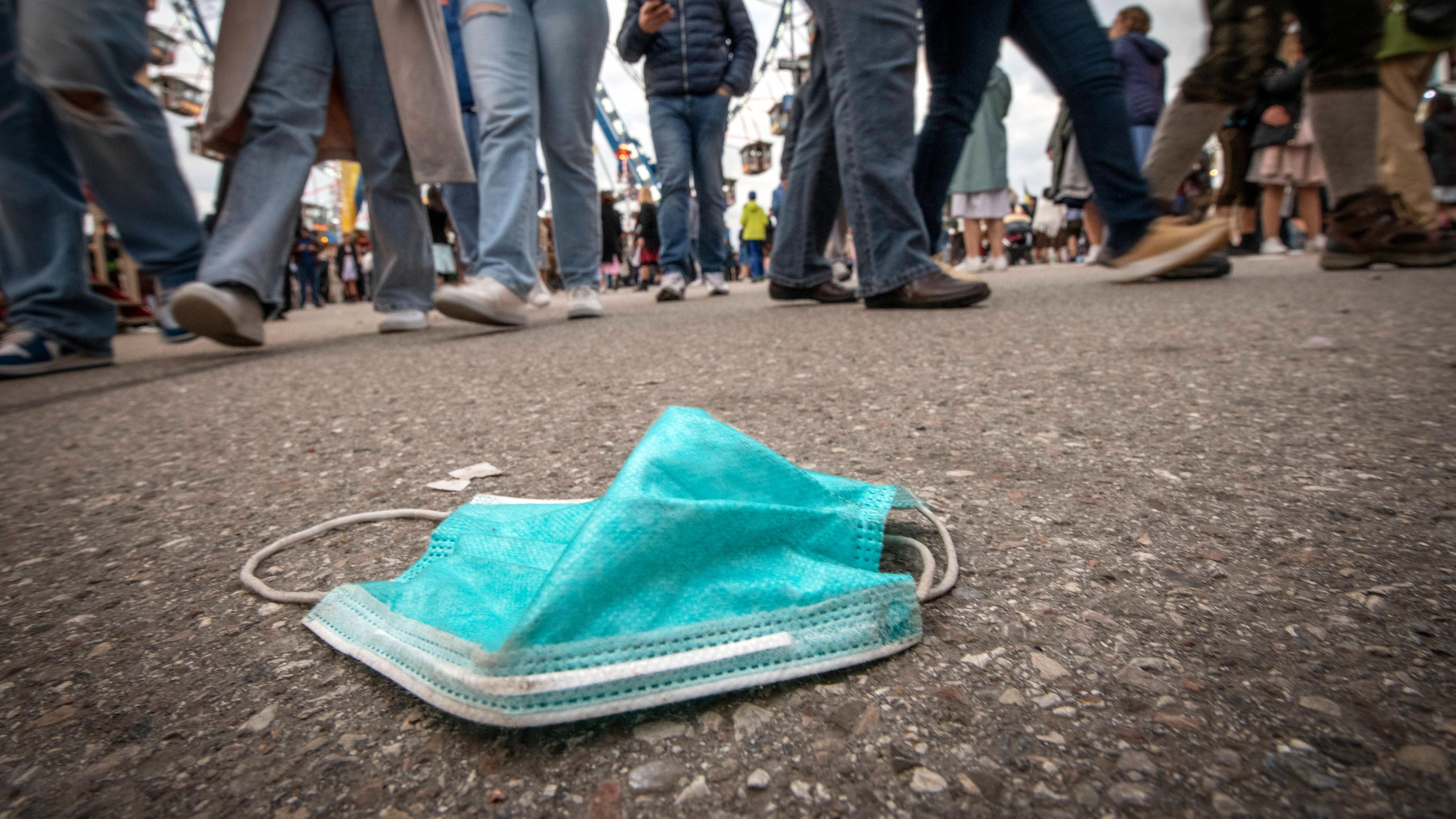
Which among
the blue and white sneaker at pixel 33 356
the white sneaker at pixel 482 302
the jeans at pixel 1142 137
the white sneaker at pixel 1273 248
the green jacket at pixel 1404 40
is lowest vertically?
the blue and white sneaker at pixel 33 356

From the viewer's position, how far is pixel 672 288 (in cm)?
516

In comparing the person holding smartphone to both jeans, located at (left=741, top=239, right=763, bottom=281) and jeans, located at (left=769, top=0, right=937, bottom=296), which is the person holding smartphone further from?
jeans, located at (left=741, top=239, right=763, bottom=281)

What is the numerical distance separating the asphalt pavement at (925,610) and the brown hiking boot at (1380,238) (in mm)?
1875

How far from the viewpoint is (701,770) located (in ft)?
1.61

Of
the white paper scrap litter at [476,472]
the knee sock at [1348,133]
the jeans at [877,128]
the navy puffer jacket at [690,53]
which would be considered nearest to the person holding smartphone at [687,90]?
the navy puffer jacket at [690,53]

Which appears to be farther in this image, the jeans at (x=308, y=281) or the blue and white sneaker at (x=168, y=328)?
the jeans at (x=308, y=281)

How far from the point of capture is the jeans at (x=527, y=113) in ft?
9.43

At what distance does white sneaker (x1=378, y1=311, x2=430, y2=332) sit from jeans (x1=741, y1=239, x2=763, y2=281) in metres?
8.69

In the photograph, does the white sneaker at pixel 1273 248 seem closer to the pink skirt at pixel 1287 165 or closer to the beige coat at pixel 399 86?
the pink skirt at pixel 1287 165

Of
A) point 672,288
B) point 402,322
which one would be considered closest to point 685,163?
point 672,288

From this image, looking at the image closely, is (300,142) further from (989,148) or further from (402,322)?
(989,148)

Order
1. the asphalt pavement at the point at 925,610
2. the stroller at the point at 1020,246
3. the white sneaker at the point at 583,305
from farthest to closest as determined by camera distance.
Result: the stroller at the point at 1020,246
the white sneaker at the point at 583,305
the asphalt pavement at the point at 925,610

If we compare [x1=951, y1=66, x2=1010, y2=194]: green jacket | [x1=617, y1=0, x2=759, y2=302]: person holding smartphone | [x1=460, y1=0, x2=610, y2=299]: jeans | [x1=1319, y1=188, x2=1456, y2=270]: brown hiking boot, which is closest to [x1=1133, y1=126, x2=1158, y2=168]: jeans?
[x1=951, y1=66, x2=1010, y2=194]: green jacket

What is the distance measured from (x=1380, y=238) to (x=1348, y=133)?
0.54m
